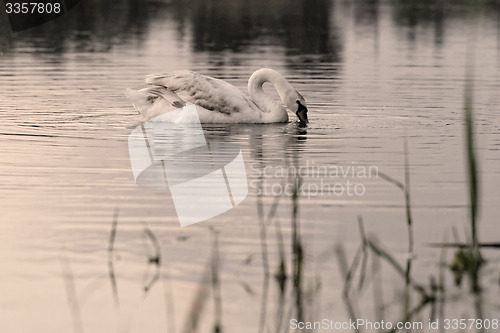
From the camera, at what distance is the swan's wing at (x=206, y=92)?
47.4 feet

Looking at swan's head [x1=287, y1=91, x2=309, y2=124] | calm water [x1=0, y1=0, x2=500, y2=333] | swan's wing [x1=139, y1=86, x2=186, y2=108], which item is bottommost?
calm water [x1=0, y1=0, x2=500, y2=333]

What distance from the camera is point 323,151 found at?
1194cm

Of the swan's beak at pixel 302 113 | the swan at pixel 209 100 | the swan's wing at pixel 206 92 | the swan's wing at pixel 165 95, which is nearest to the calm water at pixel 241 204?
the swan's beak at pixel 302 113

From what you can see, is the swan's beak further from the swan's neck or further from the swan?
the swan's neck

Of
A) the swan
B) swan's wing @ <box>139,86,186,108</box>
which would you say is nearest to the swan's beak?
the swan

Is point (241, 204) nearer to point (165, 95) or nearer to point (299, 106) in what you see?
point (299, 106)

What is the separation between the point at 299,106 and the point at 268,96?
658 millimetres

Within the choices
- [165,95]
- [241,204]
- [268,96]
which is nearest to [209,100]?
[165,95]

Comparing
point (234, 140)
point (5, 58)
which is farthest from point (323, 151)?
point (5, 58)

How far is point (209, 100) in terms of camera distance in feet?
47.4

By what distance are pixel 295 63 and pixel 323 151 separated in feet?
39.5

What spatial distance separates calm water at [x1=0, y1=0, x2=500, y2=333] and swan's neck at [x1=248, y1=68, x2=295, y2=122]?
1.08 ft

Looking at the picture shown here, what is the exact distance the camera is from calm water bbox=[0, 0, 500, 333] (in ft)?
20.8

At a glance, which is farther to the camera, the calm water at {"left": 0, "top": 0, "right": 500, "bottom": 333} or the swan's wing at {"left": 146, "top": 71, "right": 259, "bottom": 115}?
the swan's wing at {"left": 146, "top": 71, "right": 259, "bottom": 115}
